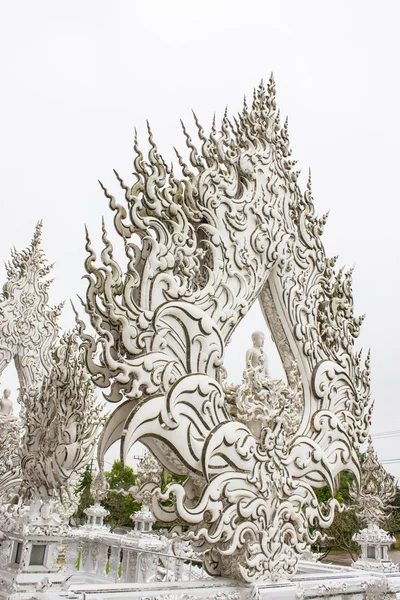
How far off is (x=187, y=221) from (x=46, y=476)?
127 inches

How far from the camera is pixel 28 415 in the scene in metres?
6.38

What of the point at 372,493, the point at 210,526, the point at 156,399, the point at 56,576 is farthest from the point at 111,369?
the point at 372,493

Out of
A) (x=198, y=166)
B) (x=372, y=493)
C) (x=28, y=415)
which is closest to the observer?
(x=198, y=166)

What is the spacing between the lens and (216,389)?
399cm

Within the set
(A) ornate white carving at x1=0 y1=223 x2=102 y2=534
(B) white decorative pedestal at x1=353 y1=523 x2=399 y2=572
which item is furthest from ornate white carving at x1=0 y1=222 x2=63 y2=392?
(B) white decorative pedestal at x1=353 y1=523 x2=399 y2=572

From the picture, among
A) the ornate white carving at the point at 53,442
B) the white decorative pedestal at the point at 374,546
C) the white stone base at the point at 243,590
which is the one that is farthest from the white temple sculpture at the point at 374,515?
the ornate white carving at the point at 53,442

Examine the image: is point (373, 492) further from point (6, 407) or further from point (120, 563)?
point (6, 407)

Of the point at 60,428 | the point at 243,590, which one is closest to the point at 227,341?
the point at 243,590

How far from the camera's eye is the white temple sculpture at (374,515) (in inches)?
297

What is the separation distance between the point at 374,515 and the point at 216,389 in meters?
5.33

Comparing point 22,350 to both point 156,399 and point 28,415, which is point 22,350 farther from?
point 156,399

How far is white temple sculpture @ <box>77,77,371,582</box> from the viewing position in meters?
3.67

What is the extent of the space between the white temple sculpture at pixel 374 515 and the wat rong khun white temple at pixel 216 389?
7.89 ft

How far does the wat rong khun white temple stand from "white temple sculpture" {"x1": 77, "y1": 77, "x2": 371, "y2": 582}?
1 centimetres
